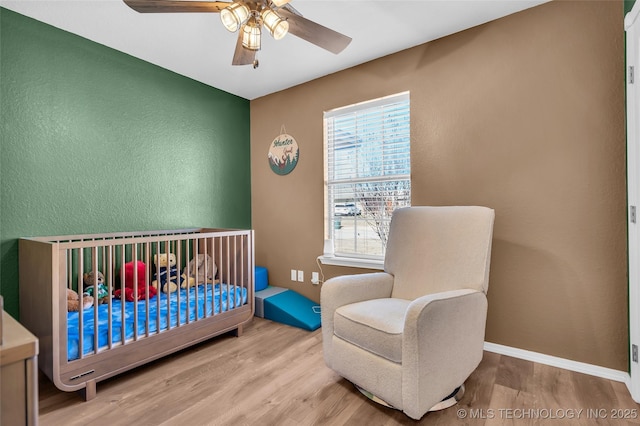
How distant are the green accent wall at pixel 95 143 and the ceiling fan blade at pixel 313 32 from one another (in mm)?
1798

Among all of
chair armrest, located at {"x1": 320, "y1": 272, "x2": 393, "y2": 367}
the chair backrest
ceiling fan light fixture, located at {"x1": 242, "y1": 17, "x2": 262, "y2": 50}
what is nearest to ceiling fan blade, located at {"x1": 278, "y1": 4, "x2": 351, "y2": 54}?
ceiling fan light fixture, located at {"x1": 242, "y1": 17, "x2": 262, "y2": 50}

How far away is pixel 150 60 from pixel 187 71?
31cm

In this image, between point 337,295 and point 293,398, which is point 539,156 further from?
point 293,398

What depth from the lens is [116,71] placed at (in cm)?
257

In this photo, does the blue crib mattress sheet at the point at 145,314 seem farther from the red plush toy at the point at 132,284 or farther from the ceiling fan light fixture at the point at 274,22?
the ceiling fan light fixture at the point at 274,22

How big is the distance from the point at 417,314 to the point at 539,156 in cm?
147

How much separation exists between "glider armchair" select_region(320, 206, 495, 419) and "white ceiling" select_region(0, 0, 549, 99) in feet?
4.39

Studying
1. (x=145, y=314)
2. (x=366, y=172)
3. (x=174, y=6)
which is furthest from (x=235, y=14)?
(x=145, y=314)

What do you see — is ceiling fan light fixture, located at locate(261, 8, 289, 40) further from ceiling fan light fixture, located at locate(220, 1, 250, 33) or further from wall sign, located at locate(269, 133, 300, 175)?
wall sign, located at locate(269, 133, 300, 175)

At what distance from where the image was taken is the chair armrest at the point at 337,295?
1827mm

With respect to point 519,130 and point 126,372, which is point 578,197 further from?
point 126,372

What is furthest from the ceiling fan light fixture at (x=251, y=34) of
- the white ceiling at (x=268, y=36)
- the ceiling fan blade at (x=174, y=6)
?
the white ceiling at (x=268, y=36)

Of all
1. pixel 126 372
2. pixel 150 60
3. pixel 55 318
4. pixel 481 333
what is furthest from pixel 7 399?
pixel 150 60

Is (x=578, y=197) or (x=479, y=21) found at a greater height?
(x=479, y=21)
